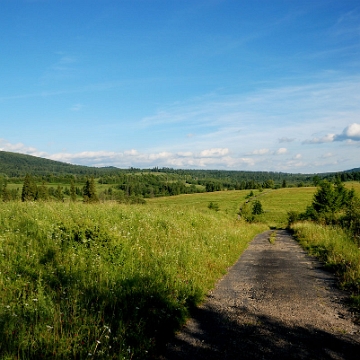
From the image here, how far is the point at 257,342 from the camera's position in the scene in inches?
182

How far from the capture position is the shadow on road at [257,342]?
4.28 m

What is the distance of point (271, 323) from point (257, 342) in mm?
819

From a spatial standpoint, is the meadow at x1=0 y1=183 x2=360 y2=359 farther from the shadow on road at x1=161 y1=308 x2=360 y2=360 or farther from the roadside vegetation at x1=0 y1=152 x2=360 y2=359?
the shadow on road at x1=161 y1=308 x2=360 y2=360

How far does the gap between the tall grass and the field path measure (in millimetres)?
Answer: 489

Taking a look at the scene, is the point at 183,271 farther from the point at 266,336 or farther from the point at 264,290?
the point at 266,336

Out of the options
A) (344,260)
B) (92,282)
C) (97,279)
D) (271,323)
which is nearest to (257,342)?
(271,323)

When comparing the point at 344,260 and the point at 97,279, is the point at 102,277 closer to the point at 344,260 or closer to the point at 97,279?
the point at 97,279

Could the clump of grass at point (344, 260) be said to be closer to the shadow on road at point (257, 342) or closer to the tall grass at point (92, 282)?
the shadow on road at point (257, 342)

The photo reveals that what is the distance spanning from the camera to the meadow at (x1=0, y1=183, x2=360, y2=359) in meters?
4.12

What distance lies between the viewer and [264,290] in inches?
285

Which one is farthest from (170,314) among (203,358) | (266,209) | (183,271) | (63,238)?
(266,209)

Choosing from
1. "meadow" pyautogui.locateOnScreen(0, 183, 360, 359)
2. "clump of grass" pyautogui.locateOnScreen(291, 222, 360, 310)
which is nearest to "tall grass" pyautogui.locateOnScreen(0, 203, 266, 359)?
"meadow" pyautogui.locateOnScreen(0, 183, 360, 359)

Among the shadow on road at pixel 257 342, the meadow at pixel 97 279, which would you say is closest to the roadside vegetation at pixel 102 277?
the meadow at pixel 97 279

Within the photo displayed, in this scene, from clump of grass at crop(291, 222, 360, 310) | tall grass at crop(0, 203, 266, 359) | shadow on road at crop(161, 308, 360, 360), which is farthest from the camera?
clump of grass at crop(291, 222, 360, 310)
